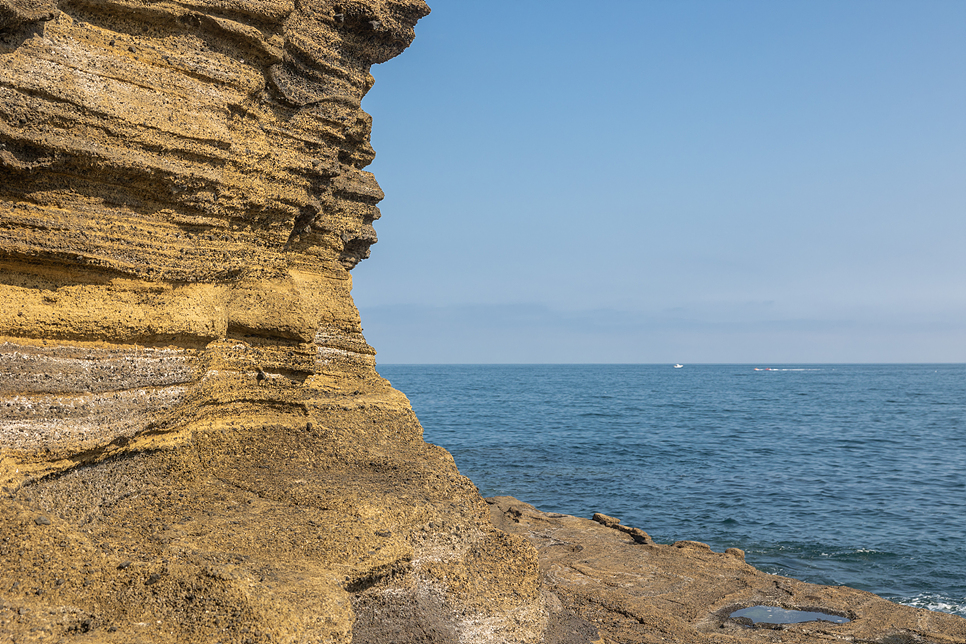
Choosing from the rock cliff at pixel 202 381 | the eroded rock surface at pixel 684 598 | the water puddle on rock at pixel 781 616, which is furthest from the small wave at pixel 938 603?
the rock cliff at pixel 202 381

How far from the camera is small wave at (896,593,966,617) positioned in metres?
11.6

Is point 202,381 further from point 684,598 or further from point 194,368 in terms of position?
point 684,598

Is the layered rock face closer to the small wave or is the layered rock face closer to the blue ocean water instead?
the small wave

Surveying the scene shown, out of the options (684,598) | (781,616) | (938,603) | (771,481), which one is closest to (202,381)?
(684,598)

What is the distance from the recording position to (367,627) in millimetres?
6254

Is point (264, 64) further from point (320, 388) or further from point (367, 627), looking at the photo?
point (367, 627)

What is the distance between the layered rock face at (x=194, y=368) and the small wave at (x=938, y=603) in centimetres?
826

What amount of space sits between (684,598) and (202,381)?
26.2 feet

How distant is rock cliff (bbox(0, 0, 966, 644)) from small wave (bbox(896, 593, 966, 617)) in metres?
5.15

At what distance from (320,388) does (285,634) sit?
14.8ft

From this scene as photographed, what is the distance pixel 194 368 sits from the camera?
6.36 m

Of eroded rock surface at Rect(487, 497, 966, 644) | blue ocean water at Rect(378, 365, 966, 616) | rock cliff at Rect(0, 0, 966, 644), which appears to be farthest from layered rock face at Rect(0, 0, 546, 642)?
blue ocean water at Rect(378, 365, 966, 616)

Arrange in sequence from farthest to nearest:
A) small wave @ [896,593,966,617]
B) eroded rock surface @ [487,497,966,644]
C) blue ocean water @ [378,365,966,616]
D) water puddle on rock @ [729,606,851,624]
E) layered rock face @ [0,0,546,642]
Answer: blue ocean water @ [378,365,966,616] < small wave @ [896,593,966,617] < water puddle on rock @ [729,606,851,624] < eroded rock surface @ [487,497,966,644] < layered rock face @ [0,0,546,642]

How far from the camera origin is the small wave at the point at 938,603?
459 inches
